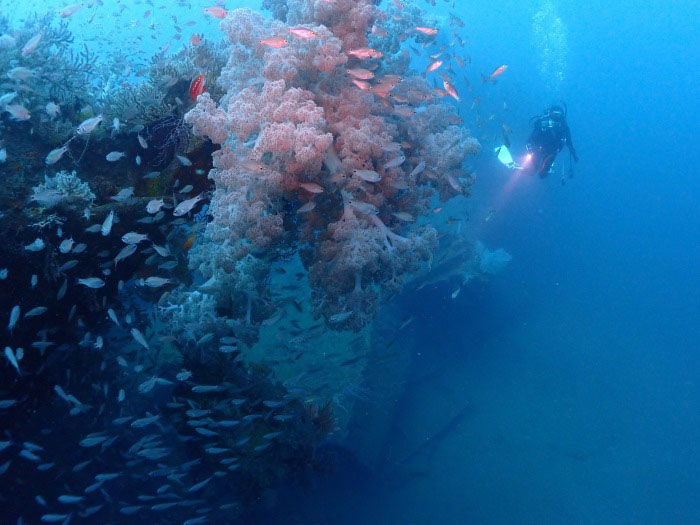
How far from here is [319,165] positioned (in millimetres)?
4555

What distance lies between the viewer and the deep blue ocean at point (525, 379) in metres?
11.1

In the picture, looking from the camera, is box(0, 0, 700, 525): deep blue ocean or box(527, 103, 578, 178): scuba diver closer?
box(0, 0, 700, 525): deep blue ocean

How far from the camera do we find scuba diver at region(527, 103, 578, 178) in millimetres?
12844

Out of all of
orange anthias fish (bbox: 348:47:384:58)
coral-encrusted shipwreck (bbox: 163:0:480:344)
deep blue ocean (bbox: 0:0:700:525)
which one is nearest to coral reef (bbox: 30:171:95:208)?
deep blue ocean (bbox: 0:0:700:525)

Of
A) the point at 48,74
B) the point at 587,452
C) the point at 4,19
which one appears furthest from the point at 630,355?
the point at 4,19

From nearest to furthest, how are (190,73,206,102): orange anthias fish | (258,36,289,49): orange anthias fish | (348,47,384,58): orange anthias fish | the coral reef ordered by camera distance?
the coral reef, (258,36,289,49): orange anthias fish, (348,47,384,58): orange anthias fish, (190,73,206,102): orange anthias fish

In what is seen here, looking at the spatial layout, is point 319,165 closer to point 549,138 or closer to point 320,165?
point 320,165

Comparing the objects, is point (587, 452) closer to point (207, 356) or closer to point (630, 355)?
point (630, 355)

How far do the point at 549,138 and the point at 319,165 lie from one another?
38.0ft

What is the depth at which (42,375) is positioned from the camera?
20.3 ft

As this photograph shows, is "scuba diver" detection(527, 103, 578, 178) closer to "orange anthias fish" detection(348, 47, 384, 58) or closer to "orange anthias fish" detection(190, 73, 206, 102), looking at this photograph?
"orange anthias fish" detection(348, 47, 384, 58)

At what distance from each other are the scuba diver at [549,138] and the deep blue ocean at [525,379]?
2416 mm

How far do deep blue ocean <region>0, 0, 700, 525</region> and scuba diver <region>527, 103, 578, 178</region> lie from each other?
242cm

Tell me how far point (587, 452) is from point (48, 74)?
20.8m
